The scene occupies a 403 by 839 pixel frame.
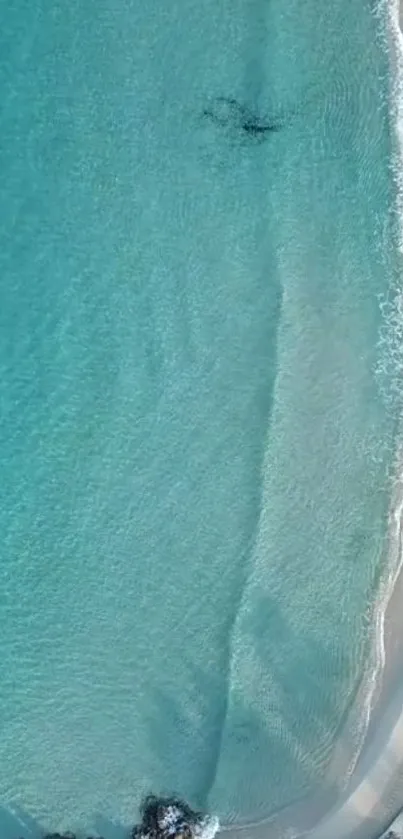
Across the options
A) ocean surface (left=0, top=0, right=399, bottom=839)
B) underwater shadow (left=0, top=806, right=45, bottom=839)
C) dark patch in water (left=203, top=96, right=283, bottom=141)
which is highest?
dark patch in water (left=203, top=96, right=283, bottom=141)

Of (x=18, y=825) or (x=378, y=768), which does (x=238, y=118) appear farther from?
(x=18, y=825)

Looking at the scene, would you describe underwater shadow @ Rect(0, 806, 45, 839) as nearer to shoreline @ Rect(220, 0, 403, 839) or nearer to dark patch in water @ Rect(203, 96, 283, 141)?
shoreline @ Rect(220, 0, 403, 839)

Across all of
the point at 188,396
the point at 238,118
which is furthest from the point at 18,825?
the point at 238,118

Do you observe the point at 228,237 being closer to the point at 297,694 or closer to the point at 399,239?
the point at 399,239

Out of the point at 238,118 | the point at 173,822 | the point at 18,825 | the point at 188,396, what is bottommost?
the point at 173,822

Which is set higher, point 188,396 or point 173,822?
point 188,396

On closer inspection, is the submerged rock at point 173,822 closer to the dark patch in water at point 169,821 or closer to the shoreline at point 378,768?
the dark patch in water at point 169,821

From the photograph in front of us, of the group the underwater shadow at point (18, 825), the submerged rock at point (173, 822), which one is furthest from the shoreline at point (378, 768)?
the underwater shadow at point (18, 825)

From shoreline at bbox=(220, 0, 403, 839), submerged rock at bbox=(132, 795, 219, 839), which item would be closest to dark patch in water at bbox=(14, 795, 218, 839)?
submerged rock at bbox=(132, 795, 219, 839)

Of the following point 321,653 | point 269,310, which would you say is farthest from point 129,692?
point 269,310
